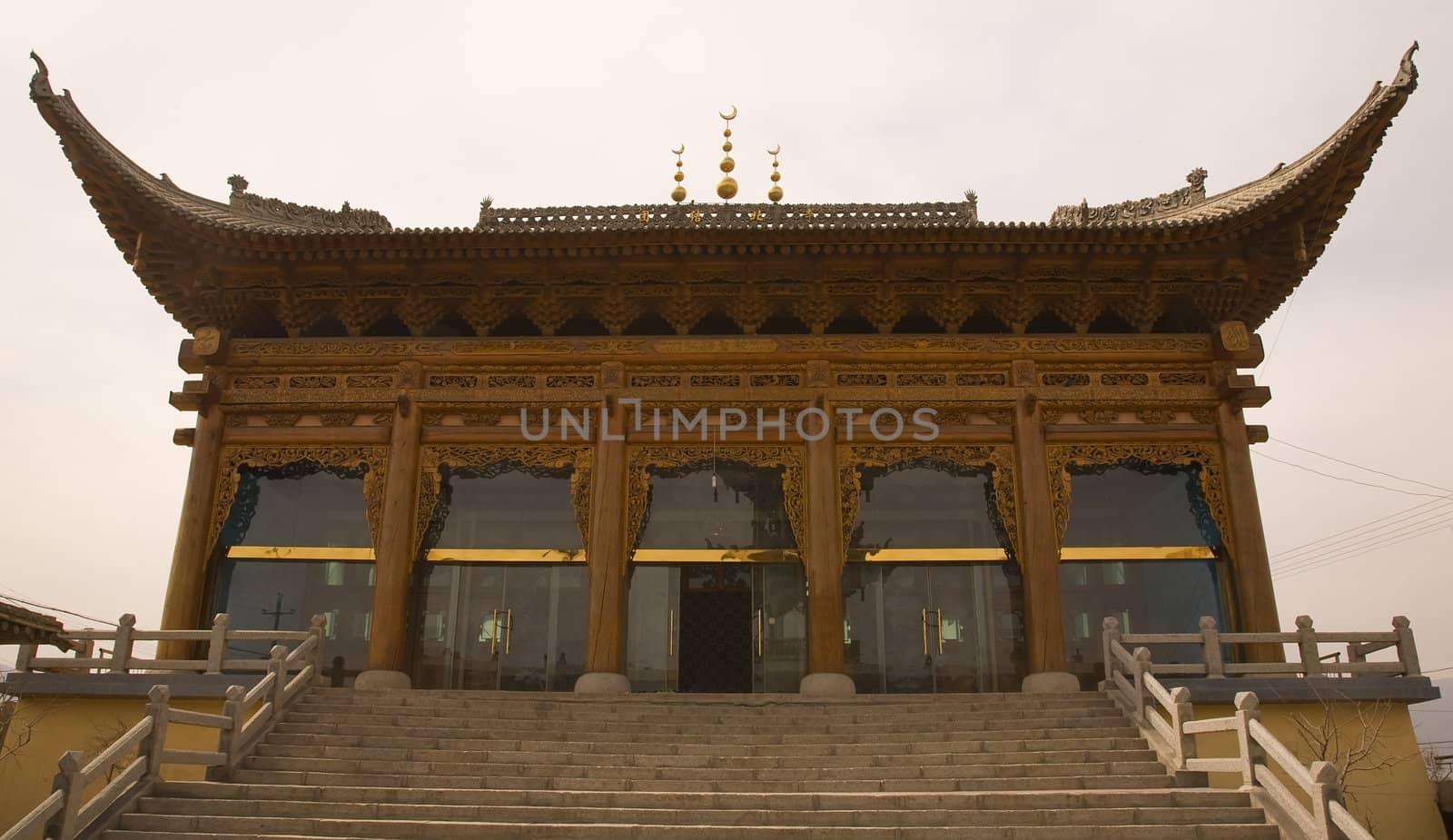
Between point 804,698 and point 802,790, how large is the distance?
288 centimetres

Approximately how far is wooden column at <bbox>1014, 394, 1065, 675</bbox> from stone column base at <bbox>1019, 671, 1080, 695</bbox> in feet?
0.37

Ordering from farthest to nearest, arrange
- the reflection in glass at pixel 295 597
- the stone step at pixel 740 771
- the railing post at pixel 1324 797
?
the reflection in glass at pixel 295 597, the stone step at pixel 740 771, the railing post at pixel 1324 797

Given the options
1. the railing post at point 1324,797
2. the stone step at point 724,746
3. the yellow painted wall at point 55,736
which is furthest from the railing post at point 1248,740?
the yellow painted wall at point 55,736

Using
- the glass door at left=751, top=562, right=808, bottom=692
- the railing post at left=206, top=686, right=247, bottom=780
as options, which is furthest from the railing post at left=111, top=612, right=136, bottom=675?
the glass door at left=751, top=562, right=808, bottom=692

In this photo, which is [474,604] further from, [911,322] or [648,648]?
[911,322]

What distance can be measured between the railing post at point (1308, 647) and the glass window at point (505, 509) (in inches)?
327

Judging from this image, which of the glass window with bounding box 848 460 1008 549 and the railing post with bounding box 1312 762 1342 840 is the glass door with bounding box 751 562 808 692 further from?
the railing post with bounding box 1312 762 1342 840

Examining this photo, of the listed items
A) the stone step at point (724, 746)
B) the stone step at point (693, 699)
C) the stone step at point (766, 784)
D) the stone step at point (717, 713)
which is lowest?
the stone step at point (766, 784)

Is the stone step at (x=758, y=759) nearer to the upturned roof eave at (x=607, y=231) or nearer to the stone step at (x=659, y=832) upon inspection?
the stone step at (x=659, y=832)

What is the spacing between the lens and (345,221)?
55.4 ft

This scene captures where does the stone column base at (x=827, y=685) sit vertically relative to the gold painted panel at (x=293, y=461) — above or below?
below

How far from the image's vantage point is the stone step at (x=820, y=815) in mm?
8578

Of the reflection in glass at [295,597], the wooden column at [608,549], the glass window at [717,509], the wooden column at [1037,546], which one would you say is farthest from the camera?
the glass window at [717,509]

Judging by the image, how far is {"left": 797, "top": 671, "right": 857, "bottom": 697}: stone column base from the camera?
42.5 feet
